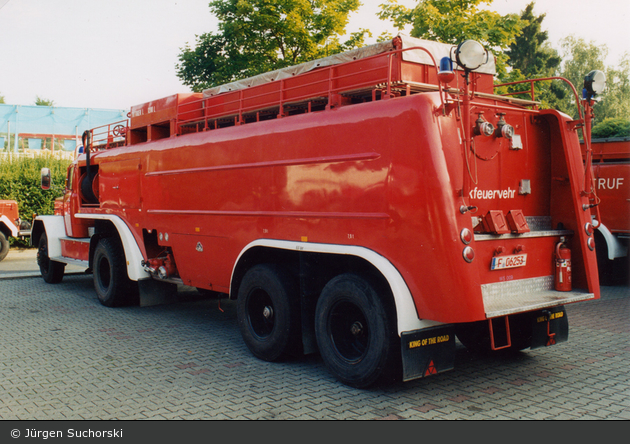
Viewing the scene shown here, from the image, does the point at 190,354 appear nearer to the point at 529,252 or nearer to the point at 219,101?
the point at 219,101

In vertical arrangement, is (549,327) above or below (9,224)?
below

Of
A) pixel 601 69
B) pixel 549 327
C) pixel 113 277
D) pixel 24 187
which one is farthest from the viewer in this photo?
pixel 601 69

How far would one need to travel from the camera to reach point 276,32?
1764cm

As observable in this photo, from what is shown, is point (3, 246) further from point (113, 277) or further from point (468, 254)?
point (468, 254)

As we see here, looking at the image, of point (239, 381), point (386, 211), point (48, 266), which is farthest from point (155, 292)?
point (386, 211)

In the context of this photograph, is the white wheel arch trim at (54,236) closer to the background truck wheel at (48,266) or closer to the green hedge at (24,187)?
the background truck wheel at (48,266)

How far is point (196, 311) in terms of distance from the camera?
9.15 m

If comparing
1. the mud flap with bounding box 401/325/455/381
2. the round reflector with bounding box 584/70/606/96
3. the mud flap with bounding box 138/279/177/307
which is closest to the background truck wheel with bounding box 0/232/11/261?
the mud flap with bounding box 138/279/177/307

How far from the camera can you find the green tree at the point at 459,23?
50.8ft

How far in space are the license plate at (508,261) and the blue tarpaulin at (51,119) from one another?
39.8 metres

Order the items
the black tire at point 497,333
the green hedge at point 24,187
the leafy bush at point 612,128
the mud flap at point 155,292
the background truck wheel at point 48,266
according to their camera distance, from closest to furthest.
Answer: the black tire at point 497,333, the mud flap at point 155,292, the background truck wheel at point 48,266, the leafy bush at point 612,128, the green hedge at point 24,187

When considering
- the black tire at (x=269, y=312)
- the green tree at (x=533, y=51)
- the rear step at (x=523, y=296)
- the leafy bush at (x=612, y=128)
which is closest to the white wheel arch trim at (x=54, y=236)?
the black tire at (x=269, y=312)

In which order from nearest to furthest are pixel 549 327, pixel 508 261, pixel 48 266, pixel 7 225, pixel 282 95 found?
pixel 508 261, pixel 549 327, pixel 282 95, pixel 48 266, pixel 7 225

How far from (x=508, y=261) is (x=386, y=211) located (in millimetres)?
1290
